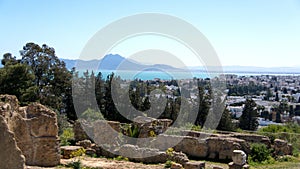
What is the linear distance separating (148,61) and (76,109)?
1219cm

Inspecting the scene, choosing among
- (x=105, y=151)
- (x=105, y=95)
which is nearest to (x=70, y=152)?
(x=105, y=151)

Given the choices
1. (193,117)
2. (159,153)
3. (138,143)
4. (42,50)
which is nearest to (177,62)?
(138,143)

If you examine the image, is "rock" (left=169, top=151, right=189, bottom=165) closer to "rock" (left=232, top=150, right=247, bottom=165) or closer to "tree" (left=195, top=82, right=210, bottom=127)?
"rock" (left=232, top=150, right=247, bottom=165)

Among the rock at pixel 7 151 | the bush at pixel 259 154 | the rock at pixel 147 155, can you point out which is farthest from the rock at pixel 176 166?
the rock at pixel 7 151

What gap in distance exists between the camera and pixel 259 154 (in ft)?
55.4

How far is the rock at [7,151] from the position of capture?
9.55 metres

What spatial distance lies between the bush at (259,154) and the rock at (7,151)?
10.9 metres

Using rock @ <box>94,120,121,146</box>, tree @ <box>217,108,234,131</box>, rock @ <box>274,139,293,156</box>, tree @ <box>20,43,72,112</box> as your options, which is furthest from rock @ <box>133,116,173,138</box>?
tree @ <box>20,43,72,112</box>

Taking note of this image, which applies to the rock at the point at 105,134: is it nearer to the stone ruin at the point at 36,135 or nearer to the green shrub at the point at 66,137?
the green shrub at the point at 66,137

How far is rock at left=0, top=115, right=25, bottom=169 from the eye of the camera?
955 cm

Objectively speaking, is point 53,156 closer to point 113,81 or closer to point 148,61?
point 148,61

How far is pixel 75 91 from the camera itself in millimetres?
31828

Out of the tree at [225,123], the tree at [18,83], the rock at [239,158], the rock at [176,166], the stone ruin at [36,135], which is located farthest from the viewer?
the tree at [225,123]

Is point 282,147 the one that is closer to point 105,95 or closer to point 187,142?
point 187,142
